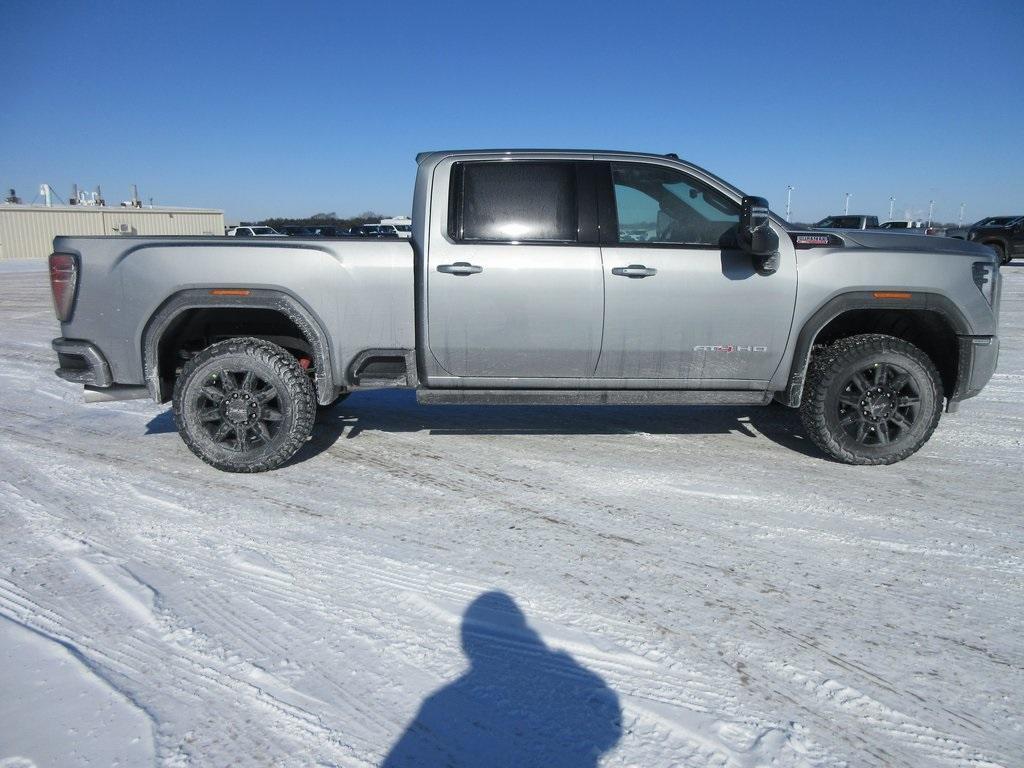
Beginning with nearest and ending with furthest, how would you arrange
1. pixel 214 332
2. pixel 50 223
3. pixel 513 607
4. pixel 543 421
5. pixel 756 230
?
1. pixel 513 607
2. pixel 756 230
3. pixel 214 332
4. pixel 543 421
5. pixel 50 223

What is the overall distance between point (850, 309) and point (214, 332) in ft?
14.1

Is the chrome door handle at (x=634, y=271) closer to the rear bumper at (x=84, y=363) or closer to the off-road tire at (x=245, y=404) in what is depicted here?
the off-road tire at (x=245, y=404)

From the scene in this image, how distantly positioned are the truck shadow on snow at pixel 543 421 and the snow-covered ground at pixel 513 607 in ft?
1.28

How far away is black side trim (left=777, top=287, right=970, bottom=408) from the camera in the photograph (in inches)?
171

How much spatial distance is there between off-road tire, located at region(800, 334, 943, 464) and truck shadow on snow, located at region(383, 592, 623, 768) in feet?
9.42

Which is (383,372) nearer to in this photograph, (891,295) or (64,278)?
(64,278)

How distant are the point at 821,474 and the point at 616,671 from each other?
2.65 m

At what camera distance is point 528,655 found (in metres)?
2.52

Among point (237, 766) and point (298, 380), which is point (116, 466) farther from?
point (237, 766)

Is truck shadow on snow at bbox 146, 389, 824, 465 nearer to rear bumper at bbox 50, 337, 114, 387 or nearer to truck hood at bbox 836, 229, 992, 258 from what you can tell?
rear bumper at bbox 50, 337, 114, 387

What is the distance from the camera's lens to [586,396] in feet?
14.6

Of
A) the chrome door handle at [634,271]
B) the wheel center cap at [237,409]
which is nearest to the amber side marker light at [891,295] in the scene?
the chrome door handle at [634,271]

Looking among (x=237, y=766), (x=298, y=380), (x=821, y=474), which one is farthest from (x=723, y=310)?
(x=237, y=766)

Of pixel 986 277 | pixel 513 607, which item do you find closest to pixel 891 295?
pixel 986 277
